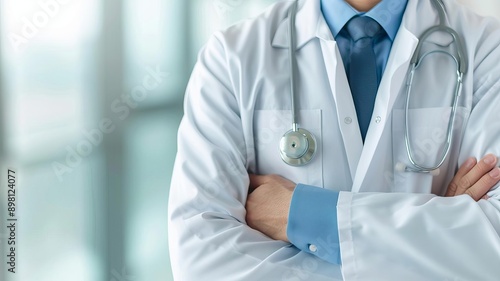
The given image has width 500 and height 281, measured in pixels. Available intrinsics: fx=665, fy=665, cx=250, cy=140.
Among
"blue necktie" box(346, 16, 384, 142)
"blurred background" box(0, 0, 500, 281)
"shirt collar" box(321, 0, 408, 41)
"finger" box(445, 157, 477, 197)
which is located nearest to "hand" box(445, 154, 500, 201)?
"finger" box(445, 157, 477, 197)

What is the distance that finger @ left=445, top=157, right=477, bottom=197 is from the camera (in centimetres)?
138

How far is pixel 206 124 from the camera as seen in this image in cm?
143

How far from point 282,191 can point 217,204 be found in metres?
0.14

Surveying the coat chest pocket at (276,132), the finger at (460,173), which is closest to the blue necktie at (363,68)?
the coat chest pocket at (276,132)

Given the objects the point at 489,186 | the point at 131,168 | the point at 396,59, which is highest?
the point at 396,59

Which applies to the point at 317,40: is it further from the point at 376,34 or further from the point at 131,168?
the point at 131,168

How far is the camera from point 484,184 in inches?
52.9

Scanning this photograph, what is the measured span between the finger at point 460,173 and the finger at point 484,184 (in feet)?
0.12

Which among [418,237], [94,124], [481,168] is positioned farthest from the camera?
[94,124]

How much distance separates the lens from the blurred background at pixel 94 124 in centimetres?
145

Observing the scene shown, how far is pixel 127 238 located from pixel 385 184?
2.28 feet

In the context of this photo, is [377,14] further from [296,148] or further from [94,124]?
[94,124]

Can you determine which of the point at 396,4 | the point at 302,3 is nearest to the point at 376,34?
the point at 396,4

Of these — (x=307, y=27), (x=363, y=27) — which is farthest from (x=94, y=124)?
(x=363, y=27)
